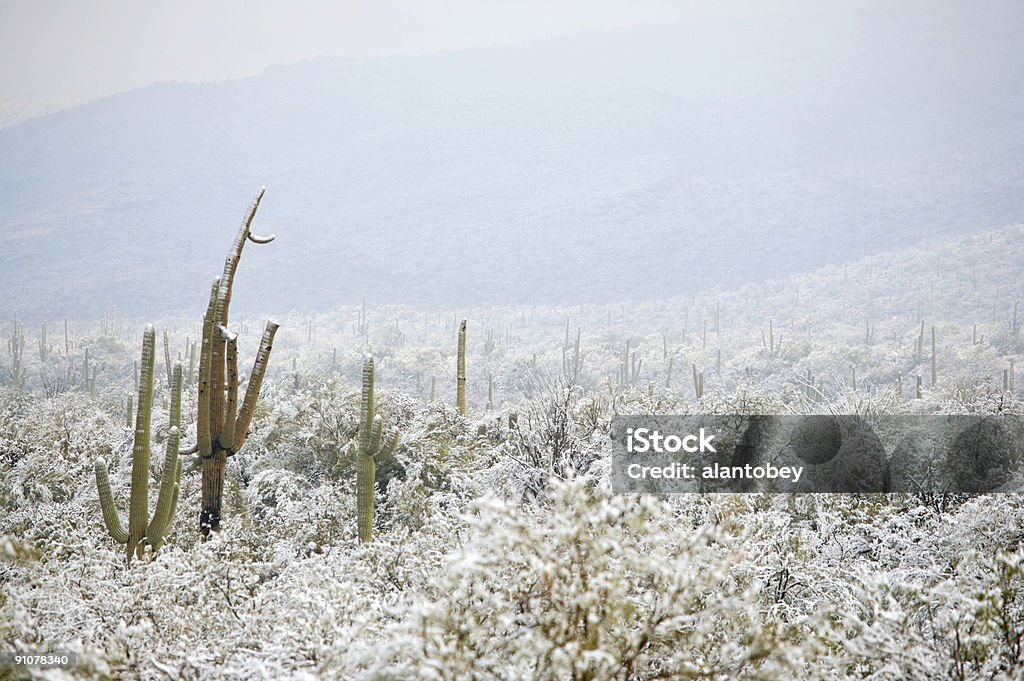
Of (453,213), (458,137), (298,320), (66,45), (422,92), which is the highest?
(66,45)

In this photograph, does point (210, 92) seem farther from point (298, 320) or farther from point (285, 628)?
point (285, 628)

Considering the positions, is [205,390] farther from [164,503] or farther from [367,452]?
[367,452]

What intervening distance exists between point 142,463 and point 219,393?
97 centimetres

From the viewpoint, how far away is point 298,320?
84750 millimetres

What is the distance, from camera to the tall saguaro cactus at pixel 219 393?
26.1 ft

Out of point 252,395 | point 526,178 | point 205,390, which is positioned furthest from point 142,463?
point 526,178

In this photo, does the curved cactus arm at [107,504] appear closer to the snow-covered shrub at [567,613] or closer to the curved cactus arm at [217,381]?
the curved cactus arm at [217,381]

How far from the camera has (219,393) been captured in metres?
8.04

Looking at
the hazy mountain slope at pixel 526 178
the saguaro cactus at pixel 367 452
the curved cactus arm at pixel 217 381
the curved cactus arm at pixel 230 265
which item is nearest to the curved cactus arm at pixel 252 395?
the curved cactus arm at pixel 217 381

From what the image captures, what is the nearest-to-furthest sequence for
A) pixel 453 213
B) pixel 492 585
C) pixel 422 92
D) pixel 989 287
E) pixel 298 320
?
1. pixel 492 585
2. pixel 989 287
3. pixel 298 320
4. pixel 453 213
5. pixel 422 92

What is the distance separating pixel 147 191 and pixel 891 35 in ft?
532

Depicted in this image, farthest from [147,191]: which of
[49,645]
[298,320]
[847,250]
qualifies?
[49,645]

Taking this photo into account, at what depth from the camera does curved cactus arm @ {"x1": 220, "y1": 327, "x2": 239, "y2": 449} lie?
804 centimetres

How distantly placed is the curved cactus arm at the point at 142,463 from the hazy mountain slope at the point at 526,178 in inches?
3358
